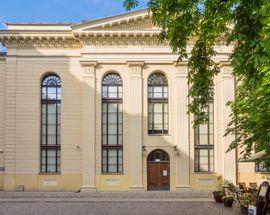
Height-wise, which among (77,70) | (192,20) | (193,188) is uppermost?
(77,70)

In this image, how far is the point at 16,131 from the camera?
41750 millimetres

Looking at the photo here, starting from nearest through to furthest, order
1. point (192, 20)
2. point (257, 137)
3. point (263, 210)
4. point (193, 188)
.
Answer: point (192, 20) → point (263, 210) → point (257, 137) → point (193, 188)

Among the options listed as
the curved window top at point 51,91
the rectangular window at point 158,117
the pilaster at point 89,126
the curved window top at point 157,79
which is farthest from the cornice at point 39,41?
the rectangular window at point 158,117

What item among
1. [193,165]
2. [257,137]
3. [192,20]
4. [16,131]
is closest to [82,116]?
[16,131]

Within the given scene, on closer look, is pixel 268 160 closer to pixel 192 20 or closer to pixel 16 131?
pixel 192 20

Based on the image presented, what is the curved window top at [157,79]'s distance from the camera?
4238cm

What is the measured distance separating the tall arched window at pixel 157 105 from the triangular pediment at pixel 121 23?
3805 mm

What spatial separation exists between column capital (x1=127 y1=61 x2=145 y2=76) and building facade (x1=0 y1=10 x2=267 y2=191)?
0.24 ft

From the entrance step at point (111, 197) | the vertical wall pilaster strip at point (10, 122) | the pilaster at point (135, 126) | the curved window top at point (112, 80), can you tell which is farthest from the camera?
the curved window top at point (112, 80)

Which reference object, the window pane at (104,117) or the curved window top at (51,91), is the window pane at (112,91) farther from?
the curved window top at (51,91)

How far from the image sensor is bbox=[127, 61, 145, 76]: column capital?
41875mm

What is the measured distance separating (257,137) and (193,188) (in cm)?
2262

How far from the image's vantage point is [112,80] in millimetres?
42375

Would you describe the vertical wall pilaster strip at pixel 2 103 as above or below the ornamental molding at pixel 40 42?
below
